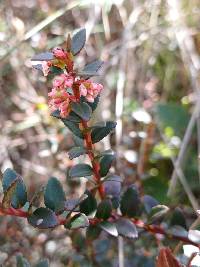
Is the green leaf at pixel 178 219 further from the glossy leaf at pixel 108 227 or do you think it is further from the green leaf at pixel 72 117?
the green leaf at pixel 72 117

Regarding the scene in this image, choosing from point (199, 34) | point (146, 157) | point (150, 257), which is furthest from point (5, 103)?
point (150, 257)

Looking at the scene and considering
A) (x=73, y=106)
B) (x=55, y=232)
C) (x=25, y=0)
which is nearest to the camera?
(x=73, y=106)

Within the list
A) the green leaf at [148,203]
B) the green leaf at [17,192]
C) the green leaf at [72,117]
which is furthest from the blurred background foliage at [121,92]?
the green leaf at [72,117]

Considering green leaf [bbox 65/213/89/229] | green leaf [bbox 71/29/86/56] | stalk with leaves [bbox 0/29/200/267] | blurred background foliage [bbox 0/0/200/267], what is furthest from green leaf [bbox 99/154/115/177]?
blurred background foliage [bbox 0/0/200/267]

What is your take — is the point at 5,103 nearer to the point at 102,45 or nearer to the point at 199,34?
the point at 102,45

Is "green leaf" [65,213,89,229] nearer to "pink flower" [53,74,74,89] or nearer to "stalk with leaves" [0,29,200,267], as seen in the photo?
"stalk with leaves" [0,29,200,267]
